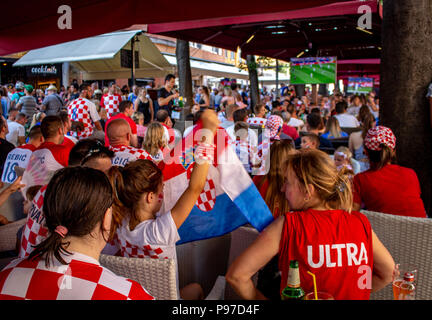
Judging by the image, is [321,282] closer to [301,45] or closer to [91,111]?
[91,111]

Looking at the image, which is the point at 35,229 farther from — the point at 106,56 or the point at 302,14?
the point at 106,56

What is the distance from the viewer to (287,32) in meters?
8.98

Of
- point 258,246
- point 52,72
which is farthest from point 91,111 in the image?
point 52,72

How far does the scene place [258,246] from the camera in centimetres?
169

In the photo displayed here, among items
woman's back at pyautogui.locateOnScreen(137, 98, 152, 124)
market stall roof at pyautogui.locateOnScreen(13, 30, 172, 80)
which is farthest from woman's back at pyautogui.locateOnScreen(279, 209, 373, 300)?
market stall roof at pyautogui.locateOnScreen(13, 30, 172, 80)

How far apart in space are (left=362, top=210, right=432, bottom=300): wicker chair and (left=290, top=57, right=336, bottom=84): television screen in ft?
27.2

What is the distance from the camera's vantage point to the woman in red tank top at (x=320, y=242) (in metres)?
1.69

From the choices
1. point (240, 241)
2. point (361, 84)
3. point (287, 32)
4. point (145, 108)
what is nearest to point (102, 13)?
point (240, 241)

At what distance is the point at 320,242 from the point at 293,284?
10.1 inches

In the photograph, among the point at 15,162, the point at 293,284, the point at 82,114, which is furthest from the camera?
the point at 82,114

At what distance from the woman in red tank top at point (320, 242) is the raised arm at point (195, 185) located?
41 centimetres

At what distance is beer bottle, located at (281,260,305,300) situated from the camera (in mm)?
1507

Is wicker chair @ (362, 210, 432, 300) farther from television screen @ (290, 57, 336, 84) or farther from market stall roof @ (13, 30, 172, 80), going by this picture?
market stall roof @ (13, 30, 172, 80)

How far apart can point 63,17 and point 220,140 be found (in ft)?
5.74
